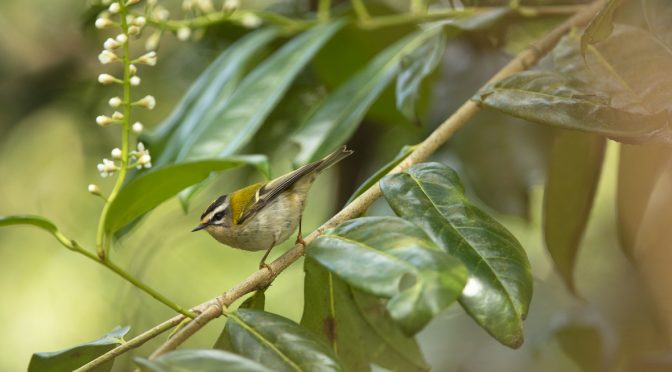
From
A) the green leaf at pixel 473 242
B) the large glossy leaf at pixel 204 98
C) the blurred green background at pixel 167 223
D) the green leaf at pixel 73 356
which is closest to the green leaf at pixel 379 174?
the green leaf at pixel 473 242

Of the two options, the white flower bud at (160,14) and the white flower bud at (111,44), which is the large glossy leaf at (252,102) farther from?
the white flower bud at (111,44)

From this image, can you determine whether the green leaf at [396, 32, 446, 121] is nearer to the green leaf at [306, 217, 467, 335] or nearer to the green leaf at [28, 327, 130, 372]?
the green leaf at [306, 217, 467, 335]

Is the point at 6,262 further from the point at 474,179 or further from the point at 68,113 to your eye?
the point at 474,179

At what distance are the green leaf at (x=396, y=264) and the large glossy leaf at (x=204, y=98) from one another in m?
1.11

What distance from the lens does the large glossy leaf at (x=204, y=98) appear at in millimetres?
2516

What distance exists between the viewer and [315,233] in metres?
1.59

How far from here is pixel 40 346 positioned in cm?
454

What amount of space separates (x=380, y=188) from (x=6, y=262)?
3.22m

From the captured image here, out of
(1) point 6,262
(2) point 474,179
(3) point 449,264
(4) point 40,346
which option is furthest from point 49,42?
(3) point 449,264

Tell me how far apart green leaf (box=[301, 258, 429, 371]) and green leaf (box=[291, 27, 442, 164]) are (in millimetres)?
634

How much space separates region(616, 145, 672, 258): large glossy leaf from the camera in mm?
2131

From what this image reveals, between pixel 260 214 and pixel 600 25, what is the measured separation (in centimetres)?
114

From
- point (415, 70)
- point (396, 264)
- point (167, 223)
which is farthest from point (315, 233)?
point (167, 223)

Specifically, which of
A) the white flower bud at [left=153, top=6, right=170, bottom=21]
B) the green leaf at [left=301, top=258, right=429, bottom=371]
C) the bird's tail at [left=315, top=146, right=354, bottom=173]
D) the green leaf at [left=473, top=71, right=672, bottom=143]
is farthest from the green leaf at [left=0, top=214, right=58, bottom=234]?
the white flower bud at [left=153, top=6, right=170, bottom=21]
